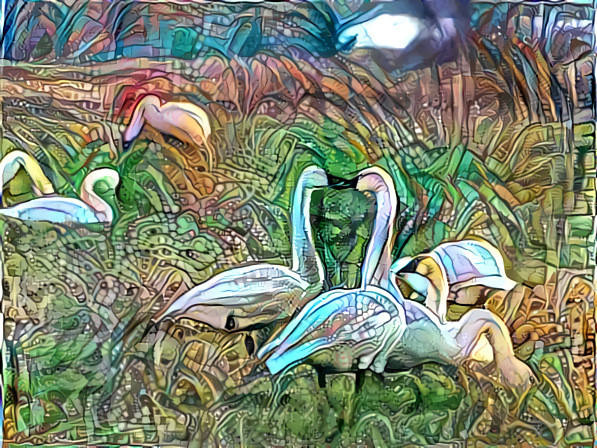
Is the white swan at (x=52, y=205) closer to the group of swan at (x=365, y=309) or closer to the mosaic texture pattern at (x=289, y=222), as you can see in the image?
the mosaic texture pattern at (x=289, y=222)

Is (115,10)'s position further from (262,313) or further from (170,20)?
(262,313)

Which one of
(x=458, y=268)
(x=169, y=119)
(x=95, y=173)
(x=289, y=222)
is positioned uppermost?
(x=169, y=119)

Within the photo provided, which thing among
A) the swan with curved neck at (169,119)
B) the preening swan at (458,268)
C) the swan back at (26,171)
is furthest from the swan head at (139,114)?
the preening swan at (458,268)

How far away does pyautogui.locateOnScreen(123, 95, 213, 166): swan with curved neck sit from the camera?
0.89 meters

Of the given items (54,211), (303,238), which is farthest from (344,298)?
(54,211)

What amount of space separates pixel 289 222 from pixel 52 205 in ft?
1.80

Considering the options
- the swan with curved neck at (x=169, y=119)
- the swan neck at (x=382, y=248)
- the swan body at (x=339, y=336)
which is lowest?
the swan body at (x=339, y=336)

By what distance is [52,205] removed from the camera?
89 centimetres

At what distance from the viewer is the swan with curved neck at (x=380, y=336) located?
88 cm

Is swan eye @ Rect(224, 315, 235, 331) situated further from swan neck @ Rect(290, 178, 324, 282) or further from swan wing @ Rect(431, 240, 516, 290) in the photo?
swan wing @ Rect(431, 240, 516, 290)

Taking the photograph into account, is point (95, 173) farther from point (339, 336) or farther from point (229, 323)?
point (339, 336)

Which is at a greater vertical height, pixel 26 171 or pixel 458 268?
pixel 26 171

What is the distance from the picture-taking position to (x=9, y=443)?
0.88 metres

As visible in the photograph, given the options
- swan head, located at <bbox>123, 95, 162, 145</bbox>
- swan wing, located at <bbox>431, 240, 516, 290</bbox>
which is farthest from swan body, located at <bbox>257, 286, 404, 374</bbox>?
swan head, located at <bbox>123, 95, 162, 145</bbox>
